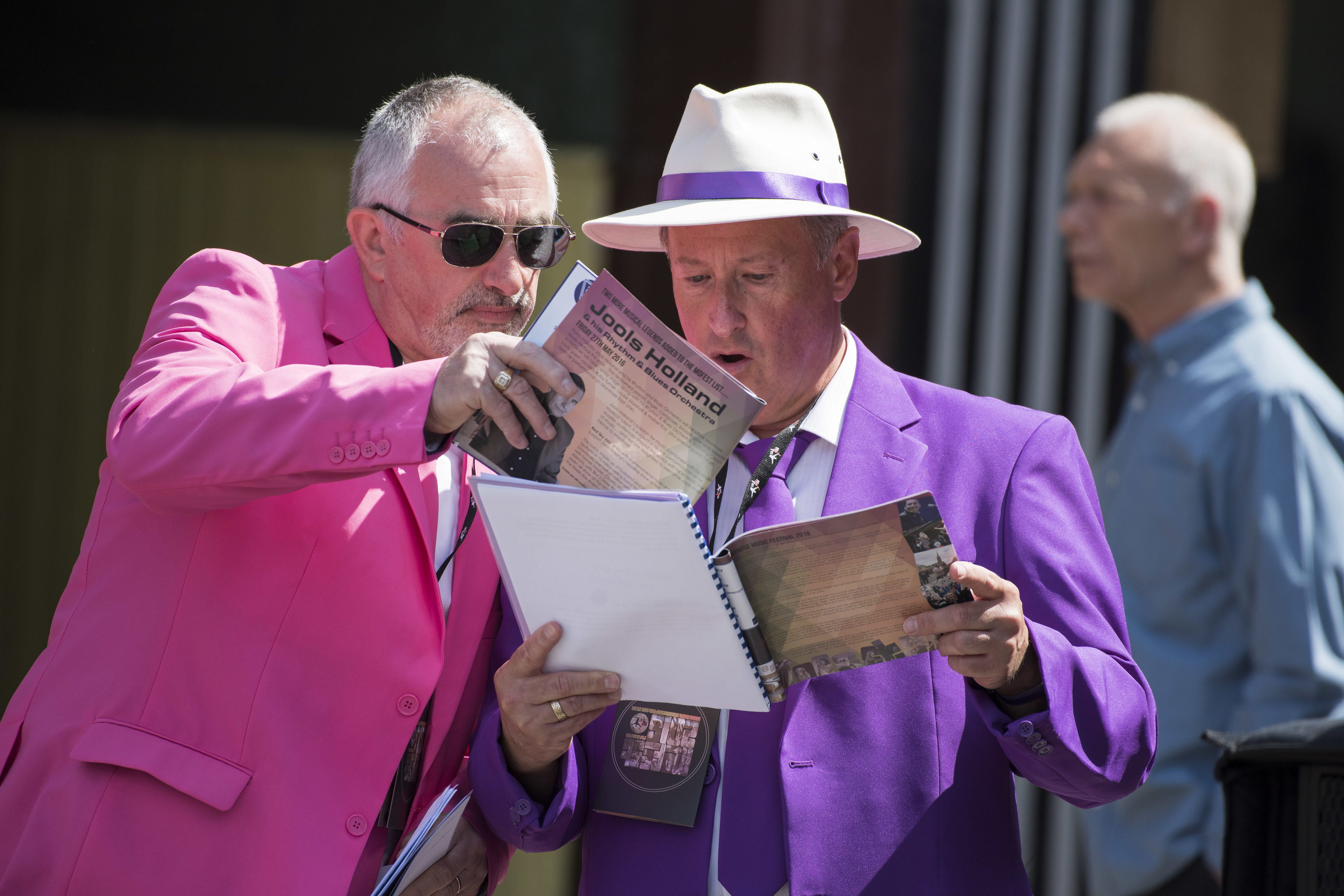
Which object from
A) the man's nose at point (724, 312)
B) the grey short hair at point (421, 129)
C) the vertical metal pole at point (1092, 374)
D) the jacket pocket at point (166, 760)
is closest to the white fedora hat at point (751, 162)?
the man's nose at point (724, 312)

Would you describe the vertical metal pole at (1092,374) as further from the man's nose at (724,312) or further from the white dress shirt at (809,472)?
the man's nose at (724,312)

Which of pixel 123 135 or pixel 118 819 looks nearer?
pixel 118 819

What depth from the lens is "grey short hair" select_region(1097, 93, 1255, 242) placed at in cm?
434

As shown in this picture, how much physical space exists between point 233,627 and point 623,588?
2.25 ft

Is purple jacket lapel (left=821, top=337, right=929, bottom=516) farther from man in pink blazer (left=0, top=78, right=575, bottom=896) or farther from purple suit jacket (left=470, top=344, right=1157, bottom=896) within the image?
man in pink blazer (left=0, top=78, right=575, bottom=896)

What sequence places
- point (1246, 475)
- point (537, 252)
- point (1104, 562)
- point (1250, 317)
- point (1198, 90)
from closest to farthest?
point (1104, 562), point (537, 252), point (1246, 475), point (1250, 317), point (1198, 90)

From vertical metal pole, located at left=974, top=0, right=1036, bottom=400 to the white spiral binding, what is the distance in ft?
11.0

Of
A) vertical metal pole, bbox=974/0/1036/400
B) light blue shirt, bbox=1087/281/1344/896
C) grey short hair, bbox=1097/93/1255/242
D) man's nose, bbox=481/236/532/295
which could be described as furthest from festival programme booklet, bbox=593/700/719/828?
vertical metal pole, bbox=974/0/1036/400

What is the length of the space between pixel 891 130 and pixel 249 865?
3.65m

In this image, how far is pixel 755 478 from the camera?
227 cm

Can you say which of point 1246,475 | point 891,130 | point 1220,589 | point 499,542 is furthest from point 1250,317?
point 499,542

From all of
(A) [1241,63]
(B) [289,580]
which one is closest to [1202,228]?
(A) [1241,63]

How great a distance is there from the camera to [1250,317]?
4.12m

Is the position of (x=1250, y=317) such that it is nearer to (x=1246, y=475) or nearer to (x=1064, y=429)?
(x=1246, y=475)
